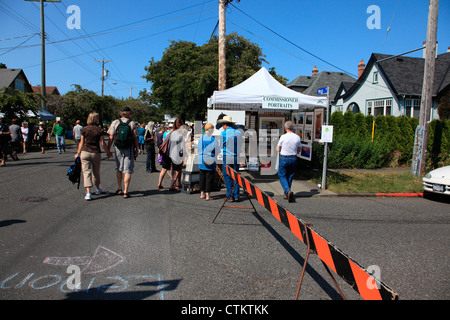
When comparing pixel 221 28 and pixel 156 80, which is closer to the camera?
pixel 221 28

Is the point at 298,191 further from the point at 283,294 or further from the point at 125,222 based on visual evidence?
the point at 283,294

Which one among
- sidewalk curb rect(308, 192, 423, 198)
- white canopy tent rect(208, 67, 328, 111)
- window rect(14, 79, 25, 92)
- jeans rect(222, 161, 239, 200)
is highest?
window rect(14, 79, 25, 92)

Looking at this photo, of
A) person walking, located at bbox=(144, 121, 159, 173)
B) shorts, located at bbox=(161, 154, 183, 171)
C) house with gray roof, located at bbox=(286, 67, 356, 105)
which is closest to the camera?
shorts, located at bbox=(161, 154, 183, 171)

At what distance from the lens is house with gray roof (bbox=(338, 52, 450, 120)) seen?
80.5 ft

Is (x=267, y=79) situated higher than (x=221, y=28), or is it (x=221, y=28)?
(x=221, y=28)

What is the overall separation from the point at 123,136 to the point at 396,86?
80.0 feet

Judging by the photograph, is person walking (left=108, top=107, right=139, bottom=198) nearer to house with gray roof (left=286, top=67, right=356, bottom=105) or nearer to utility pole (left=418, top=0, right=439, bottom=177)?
utility pole (left=418, top=0, right=439, bottom=177)

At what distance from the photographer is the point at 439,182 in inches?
320

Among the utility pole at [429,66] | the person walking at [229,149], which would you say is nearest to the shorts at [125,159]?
the person walking at [229,149]

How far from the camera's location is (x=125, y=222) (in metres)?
5.65

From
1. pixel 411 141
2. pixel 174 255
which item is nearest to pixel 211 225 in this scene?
pixel 174 255

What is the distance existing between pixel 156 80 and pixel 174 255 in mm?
30136

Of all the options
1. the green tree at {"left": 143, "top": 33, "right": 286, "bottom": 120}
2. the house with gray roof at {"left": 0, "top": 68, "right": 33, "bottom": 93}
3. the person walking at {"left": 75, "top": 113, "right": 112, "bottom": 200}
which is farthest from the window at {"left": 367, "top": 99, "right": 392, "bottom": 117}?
the house with gray roof at {"left": 0, "top": 68, "right": 33, "bottom": 93}

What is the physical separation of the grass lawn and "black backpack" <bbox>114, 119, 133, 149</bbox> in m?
5.72
